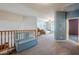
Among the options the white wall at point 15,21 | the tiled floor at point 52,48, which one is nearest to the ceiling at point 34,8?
the white wall at point 15,21

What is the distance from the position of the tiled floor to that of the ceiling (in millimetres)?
496

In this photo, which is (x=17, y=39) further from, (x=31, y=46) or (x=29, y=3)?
(x=29, y=3)

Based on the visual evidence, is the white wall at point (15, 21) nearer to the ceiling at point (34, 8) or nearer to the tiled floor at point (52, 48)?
the ceiling at point (34, 8)

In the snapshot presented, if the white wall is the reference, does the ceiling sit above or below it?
above

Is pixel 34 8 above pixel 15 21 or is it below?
above

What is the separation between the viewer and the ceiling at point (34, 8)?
1989 millimetres

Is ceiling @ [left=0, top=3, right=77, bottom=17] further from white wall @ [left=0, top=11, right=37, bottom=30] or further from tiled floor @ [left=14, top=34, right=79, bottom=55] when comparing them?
tiled floor @ [left=14, top=34, right=79, bottom=55]

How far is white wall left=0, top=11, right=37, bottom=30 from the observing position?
197 cm

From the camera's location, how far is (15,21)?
6.58 feet

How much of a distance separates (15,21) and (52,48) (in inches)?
34.4

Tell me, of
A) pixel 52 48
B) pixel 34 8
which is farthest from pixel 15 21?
pixel 52 48

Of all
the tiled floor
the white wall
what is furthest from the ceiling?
the tiled floor

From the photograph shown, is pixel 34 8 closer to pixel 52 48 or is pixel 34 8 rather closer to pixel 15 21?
pixel 15 21

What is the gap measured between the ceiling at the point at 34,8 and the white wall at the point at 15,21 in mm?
79
